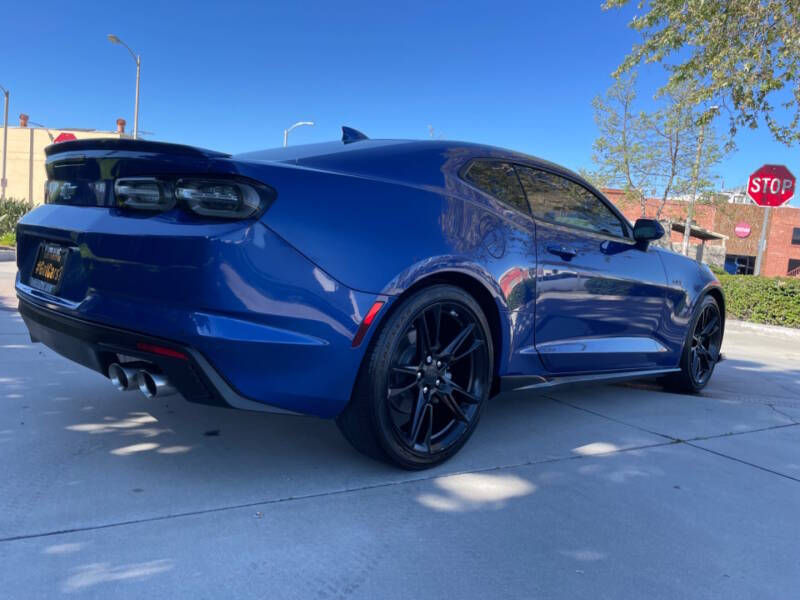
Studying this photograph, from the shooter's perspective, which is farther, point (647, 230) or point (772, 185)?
point (772, 185)

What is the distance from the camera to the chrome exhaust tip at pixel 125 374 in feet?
7.43

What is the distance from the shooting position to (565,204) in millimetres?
3521

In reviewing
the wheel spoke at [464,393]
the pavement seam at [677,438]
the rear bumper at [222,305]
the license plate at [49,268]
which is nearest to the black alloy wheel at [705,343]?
the pavement seam at [677,438]

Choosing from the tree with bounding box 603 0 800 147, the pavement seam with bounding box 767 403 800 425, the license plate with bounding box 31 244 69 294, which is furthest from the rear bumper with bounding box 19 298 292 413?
the tree with bounding box 603 0 800 147

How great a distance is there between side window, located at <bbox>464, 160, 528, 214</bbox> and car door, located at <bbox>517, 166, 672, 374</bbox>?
0.09 metres

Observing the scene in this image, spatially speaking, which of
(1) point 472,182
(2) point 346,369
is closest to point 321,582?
(2) point 346,369

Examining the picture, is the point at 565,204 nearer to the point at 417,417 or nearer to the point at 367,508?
the point at 417,417

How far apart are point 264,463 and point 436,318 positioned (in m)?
1.04

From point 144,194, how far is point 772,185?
49.2ft

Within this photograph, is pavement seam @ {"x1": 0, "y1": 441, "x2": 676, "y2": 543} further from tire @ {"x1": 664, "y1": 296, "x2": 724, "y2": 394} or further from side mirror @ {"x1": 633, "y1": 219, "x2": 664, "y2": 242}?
tire @ {"x1": 664, "y1": 296, "x2": 724, "y2": 394}

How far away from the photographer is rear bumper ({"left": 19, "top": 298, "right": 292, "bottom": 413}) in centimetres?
211

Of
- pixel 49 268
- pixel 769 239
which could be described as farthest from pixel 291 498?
pixel 769 239

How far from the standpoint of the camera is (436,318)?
8.82 ft

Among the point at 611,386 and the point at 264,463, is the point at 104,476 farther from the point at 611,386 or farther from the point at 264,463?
the point at 611,386
